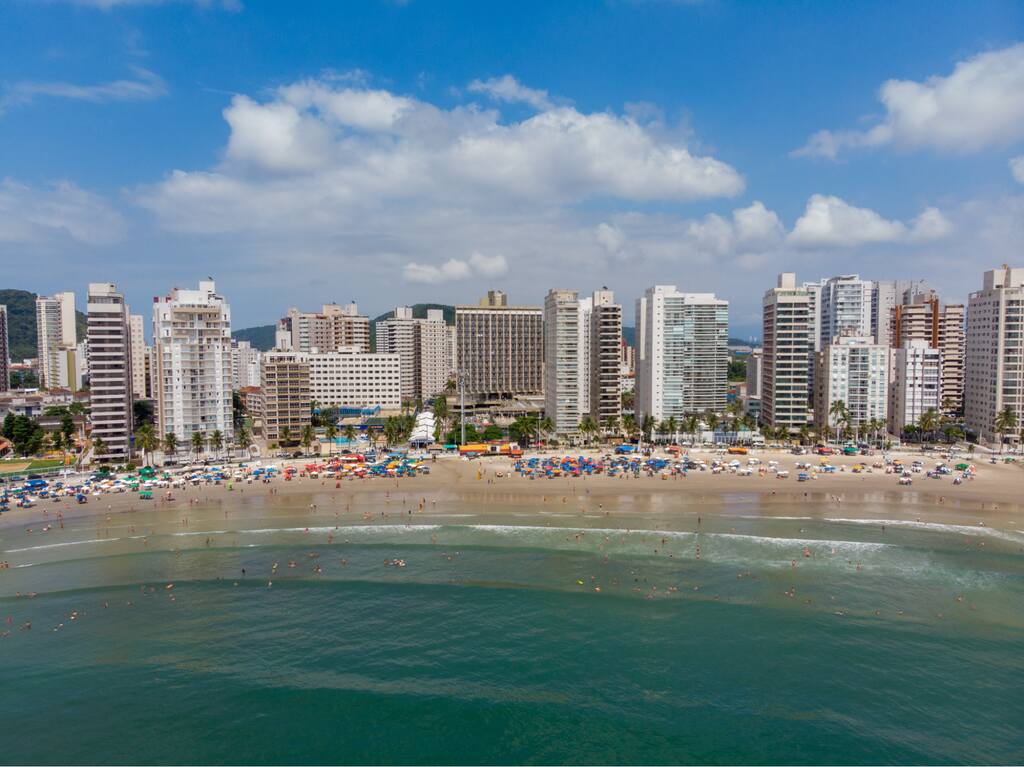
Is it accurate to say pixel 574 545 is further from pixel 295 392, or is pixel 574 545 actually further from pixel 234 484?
pixel 295 392

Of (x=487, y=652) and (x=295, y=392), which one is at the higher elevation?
(x=295, y=392)

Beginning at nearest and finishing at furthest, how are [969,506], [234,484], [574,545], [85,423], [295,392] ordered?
[574,545] → [969,506] → [234,484] → [295,392] → [85,423]

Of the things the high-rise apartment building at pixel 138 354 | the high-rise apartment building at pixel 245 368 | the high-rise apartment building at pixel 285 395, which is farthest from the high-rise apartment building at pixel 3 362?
the high-rise apartment building at pixel 285 395

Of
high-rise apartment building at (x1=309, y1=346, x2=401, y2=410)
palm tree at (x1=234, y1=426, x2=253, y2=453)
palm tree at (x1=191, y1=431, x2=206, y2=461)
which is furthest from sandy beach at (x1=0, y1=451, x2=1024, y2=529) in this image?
high-rise apartment building at (x1=309, y1=346, x2=401, y2=410)

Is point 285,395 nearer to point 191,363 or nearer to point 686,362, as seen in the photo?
point 191,363

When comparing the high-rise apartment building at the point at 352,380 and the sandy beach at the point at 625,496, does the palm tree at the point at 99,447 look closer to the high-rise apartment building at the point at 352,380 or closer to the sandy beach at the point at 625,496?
the sandy beach at the point at 625,496

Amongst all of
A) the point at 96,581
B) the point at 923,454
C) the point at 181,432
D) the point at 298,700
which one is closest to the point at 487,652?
the point at 298,700
